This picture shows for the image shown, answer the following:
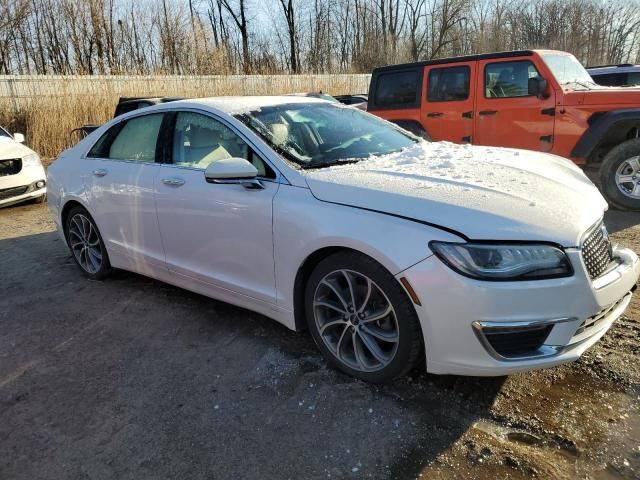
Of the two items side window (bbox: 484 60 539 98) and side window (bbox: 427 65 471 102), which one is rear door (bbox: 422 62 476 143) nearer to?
side window (bbox: 427 65 471 102)

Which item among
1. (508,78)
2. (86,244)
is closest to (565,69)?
(508,78)

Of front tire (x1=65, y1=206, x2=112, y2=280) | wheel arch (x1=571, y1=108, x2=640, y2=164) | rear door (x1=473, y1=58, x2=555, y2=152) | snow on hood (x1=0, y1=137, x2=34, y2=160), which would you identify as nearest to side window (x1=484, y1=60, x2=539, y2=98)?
rear door (x1=473, y1=58, x2=555, y2=152)

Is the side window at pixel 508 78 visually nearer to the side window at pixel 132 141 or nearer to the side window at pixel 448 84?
the side window at pixel 448 84

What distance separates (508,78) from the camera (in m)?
7.05

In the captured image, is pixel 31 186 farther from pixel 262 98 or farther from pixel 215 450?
pixel 215 450

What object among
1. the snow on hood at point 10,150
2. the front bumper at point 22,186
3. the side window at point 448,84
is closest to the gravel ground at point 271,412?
the side window at point 448,84

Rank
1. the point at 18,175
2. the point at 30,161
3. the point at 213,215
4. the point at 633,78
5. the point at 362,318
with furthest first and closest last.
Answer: the point at 633,78, the point at 30,161, the point at 18,175, the point at 213,215, the point at 362,318

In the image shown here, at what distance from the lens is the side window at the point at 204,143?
3348 millimetres

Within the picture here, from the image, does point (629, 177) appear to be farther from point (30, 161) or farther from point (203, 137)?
point (30, 161)

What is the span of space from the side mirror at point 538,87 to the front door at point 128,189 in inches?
189

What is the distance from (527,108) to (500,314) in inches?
209

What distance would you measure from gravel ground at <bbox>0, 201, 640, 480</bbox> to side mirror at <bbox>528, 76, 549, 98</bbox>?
12.6ft

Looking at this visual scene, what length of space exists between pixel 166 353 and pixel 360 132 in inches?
79.6

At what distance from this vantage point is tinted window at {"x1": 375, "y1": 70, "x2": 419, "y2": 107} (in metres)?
7.94
